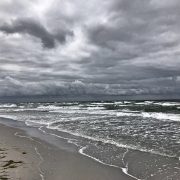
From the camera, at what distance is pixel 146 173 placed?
7.86 meters

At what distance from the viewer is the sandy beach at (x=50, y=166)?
25.3 feet

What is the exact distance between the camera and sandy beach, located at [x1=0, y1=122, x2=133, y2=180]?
25.3ft

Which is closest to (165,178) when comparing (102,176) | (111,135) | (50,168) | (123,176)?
(123,176)

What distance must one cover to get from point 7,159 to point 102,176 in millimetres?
3787

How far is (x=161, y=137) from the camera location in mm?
13758

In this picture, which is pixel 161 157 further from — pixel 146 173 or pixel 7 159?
pixel 7 159

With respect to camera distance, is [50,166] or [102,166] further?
[50,166]

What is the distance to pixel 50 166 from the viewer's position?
8.88 metres

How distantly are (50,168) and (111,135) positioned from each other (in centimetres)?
647

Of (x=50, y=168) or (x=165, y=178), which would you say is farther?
(x=50, y=168)

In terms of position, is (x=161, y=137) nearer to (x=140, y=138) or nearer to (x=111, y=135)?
(x=140, y=138)

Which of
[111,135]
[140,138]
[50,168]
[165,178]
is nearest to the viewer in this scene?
[165,178]

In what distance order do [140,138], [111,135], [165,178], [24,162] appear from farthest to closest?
1. [111,135]
2. [140,138]
3. [24,162]
4. [165,178]

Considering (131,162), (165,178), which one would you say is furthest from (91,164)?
(165,178)
